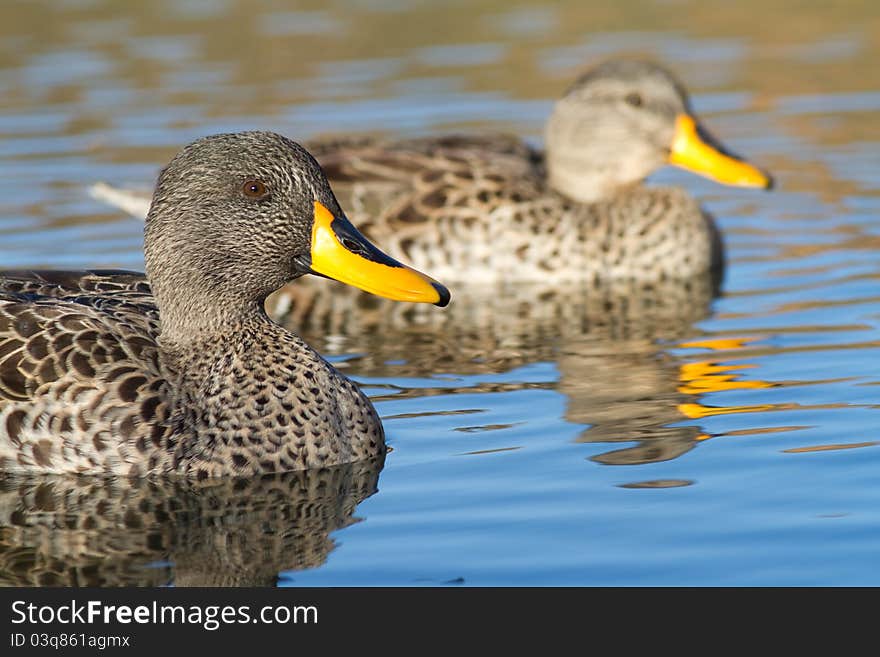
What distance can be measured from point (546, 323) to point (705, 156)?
233cm

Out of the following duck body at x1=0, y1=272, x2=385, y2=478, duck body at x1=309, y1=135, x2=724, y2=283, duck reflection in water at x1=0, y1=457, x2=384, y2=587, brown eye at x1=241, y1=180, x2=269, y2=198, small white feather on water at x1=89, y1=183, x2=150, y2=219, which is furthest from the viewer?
small white feather on water at x1=89, y1=183, x2=150, y2=219

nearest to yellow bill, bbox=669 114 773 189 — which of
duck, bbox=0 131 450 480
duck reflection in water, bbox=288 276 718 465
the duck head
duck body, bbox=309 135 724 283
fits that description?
the duck head

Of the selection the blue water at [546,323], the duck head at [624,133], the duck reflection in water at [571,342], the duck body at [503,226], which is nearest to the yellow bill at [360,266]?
the blue water at [546,323]

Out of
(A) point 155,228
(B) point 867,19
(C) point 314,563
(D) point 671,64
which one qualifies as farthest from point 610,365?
(B) point 867,19

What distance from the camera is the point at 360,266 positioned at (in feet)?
24.6

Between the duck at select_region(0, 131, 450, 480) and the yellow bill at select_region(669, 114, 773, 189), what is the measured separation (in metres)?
4.82

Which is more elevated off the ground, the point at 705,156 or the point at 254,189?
the point at 254,189

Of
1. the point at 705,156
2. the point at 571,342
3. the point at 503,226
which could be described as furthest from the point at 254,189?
the point at 705,156

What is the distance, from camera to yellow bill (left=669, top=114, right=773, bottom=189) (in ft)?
39.3

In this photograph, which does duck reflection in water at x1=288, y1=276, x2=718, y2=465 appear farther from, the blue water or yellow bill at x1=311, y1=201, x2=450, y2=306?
yellow bill at x1=311, y1=201, x2=450, y2=306

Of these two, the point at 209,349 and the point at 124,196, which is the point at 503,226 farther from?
the point at 209,349

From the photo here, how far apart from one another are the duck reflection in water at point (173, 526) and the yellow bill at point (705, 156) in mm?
5145

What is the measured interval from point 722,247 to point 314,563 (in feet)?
20.3

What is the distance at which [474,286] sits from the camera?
11.6 metres
